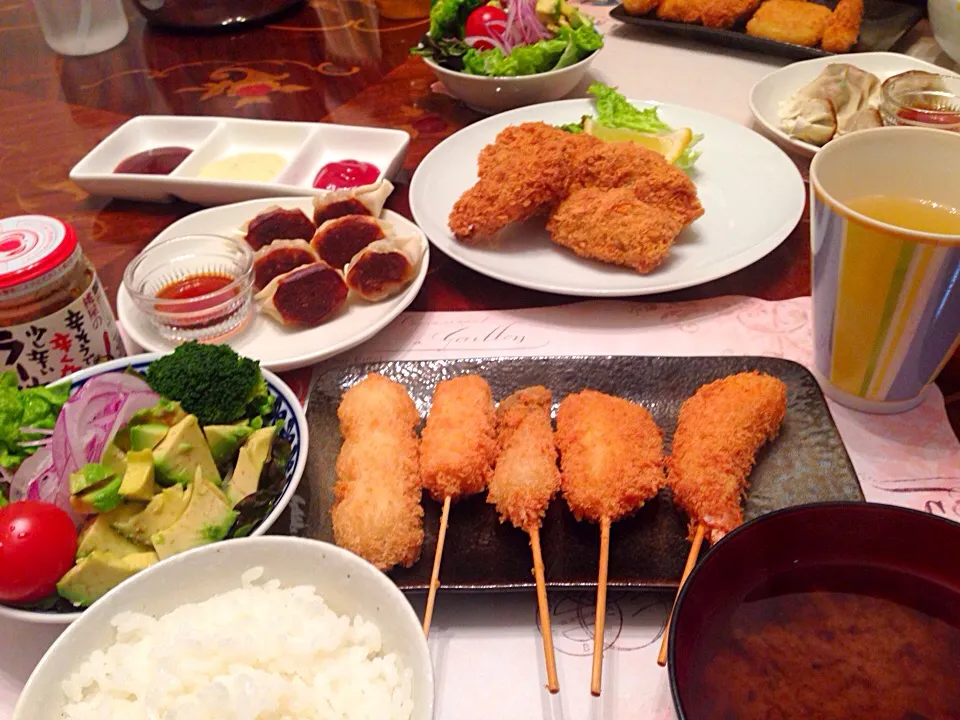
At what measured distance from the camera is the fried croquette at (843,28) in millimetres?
3139

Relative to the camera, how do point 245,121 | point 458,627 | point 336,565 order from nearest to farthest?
point 336,565
point 458,627
point 245,121

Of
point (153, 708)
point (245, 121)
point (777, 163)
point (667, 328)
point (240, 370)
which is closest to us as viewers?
point (153, 708)

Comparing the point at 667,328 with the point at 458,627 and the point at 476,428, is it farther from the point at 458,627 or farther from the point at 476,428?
the point at 458,627

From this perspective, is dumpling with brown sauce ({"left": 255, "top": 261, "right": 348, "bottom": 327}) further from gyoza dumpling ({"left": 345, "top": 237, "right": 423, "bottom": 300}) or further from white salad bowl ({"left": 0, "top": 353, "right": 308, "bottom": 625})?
white salad bowl ({"left": 0, "top": 353, "right": 308, "bottom": 625})

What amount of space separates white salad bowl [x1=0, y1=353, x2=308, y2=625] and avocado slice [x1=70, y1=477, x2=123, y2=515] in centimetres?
18

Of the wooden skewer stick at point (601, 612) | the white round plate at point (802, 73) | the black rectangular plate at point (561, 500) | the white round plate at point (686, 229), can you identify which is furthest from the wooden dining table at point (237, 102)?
the wooden skewer stick at point (601, 612)

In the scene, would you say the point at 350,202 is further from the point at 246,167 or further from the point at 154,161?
A: the point at 154,161

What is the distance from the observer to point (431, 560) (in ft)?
4.96

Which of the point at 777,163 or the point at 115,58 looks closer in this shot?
the point at 777,163

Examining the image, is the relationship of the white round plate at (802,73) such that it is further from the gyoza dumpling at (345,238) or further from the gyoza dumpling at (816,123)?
the gyoza dumpling at (345,238)

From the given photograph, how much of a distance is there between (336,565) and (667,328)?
1.24 meters

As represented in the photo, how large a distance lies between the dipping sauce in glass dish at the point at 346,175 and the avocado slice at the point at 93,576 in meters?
1.67

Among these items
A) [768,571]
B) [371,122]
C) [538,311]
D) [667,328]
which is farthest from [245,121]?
[768,571]

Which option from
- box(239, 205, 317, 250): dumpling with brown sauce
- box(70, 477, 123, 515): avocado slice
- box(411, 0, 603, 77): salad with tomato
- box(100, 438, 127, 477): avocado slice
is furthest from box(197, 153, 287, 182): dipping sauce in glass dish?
box(70, 477, 123, 515): avocado slice
